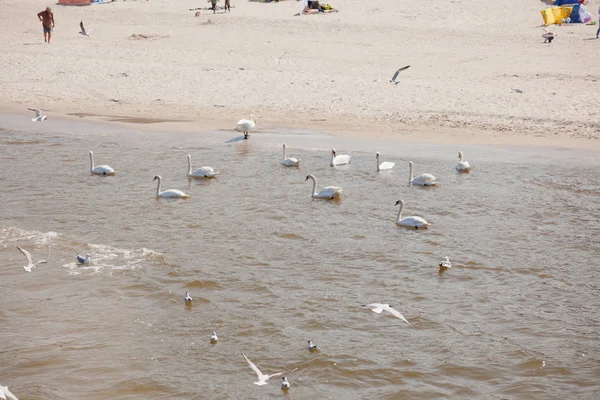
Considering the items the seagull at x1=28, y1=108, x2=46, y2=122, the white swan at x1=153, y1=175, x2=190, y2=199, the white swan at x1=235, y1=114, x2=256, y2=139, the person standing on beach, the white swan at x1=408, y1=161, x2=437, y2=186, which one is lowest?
the white swan at x1=153, y1=175, x2=190, y2=199

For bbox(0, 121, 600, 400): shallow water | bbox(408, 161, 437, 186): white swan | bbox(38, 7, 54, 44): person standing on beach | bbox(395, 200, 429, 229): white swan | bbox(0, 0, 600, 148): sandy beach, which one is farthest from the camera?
bbox(38, 7, 54, 44): person standing on beach

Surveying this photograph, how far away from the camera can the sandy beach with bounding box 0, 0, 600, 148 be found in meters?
22.3

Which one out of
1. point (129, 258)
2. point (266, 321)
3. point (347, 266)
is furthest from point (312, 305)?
point (129, 258)

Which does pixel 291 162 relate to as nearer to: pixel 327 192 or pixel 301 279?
pixel 327 192

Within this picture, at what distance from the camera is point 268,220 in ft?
49.4

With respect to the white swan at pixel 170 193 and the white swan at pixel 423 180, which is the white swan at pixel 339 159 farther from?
the white swan at pixel 170 193

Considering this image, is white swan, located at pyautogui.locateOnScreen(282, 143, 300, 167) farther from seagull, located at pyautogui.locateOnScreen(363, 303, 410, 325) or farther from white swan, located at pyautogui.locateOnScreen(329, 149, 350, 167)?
seagull, located at pyautogui.locateOnScreen(363, 303, 410, 325)

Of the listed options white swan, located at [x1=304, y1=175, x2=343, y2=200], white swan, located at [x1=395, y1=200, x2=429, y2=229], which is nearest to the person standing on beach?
white swan, located at [x1=304, y1=175, x2=343, y2=200]

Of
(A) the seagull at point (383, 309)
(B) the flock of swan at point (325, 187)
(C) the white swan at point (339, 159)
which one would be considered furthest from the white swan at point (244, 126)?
(A) the seagull at point (383, 309)

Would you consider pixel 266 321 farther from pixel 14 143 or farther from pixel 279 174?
pixel 14 143

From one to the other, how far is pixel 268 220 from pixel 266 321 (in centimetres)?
442

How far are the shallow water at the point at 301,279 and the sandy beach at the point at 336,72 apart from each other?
9.99 ft

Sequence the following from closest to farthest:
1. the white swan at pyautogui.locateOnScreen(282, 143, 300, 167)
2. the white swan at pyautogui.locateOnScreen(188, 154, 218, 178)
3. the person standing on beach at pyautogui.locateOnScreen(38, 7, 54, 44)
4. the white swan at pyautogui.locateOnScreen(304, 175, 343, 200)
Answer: the white swan at pyautogui.locateOnScreen(304, 175, 343, 200) < the white swan at pyautogui.locateOnScreen(188, 154, 218, 178) < the white swan at pyautogui.locateOnScreen(282, 143, 300, 167) < the person standing on beach at pyautogui.locateOnScreen(38, 7, 54, 44)

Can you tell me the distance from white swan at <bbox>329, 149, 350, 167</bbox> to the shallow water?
0.24 meters
